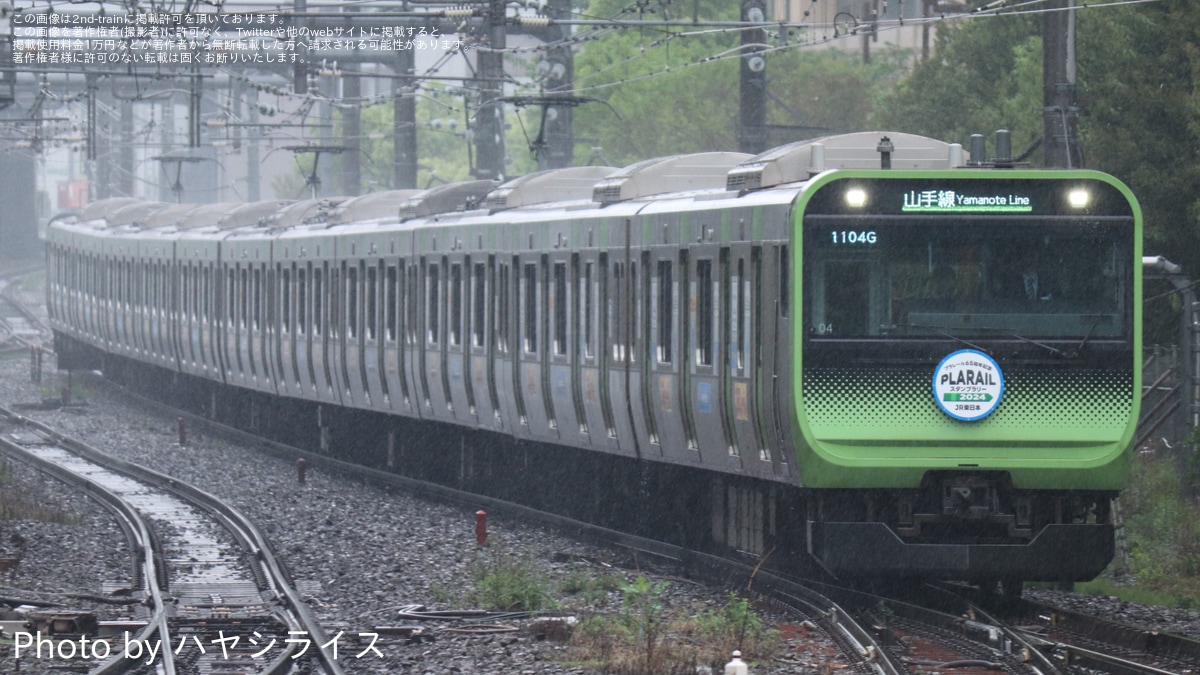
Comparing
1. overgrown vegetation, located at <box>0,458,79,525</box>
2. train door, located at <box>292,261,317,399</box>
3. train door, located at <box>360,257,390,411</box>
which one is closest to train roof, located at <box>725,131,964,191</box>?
overgrown vegetation, located at <box>0,458,79,525</box>

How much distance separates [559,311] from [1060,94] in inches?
184

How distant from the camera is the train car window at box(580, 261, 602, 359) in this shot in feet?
57.5

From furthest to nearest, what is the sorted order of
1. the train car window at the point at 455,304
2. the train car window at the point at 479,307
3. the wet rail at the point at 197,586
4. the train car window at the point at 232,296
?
the train car window at the point at 232,296
the train car window at the point at 455,304
the train car window at the point at 479,307
the wet rail at the point at 197,586

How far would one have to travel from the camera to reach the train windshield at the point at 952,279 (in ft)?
41.7

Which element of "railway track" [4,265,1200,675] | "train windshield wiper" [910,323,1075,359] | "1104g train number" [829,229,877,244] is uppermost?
"1104g train number" [829,229,877,244]

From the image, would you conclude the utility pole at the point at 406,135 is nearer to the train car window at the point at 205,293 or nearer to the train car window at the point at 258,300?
the train car window at the point at 205,293

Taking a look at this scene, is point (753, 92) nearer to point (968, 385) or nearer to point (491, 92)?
point (491, 92)

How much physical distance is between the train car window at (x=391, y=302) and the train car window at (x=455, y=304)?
2.18m

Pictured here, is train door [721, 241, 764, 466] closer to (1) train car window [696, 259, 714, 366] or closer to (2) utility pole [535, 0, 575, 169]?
(1) train car window [696, 259, 714, 366]

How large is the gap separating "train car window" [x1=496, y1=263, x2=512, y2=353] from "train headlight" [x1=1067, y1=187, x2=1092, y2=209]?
7935 millimetres

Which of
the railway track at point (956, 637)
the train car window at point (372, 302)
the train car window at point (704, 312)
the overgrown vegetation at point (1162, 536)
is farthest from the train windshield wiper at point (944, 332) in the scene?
the train car window at point (372, 302)

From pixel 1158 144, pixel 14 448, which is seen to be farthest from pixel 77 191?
pixel 1158 144

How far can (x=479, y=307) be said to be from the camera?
21.0 m

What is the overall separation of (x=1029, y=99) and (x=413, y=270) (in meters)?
12.9
